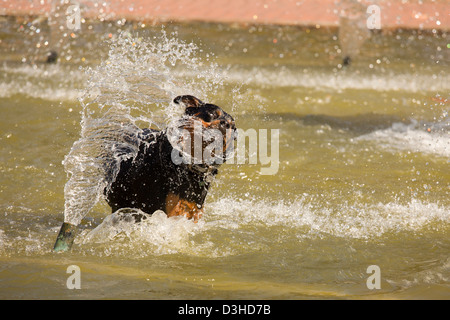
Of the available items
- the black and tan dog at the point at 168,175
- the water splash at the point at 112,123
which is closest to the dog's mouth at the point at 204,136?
the black and tan dog at the point at 168,175

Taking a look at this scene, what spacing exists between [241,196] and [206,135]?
6.41 feet

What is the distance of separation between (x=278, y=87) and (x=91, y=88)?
538cm

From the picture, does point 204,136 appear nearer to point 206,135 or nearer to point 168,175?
point 206,135

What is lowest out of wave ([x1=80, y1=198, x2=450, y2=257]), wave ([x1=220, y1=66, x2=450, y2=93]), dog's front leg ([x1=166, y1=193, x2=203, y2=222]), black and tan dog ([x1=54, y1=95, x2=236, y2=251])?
wave ([x1=80, y1=198, x2=450, y2=257])

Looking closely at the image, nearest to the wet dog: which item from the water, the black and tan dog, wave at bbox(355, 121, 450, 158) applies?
the black and tan dog

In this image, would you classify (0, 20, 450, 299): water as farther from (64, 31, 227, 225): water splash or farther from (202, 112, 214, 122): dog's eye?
(202, 112, 214, 122): dog's eye

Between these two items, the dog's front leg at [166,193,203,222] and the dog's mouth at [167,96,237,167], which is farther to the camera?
the dog's front leg at [166,193,203,222]

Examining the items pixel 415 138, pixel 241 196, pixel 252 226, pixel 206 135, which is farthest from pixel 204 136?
pixel 415 138

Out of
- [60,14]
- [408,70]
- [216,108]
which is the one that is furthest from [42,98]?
[408,70]

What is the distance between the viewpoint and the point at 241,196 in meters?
4.88

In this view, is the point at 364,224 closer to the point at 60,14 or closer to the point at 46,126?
the point at 46,126

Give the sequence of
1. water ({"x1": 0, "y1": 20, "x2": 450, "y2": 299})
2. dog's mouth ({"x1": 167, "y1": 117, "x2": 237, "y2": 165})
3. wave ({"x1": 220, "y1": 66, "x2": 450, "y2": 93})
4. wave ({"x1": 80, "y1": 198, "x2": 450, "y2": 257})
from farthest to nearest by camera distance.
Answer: wave ({"x1": 220, "y1": 66, "x2": 450, "y2": 93}), wave ({"x1": 80, "y1": 198, "x2": 450, "y2": 257}), water ({"x1": 0, "y1": 20, "x2": 450, "y2": 299}), dog's mouth ({"x1": 167, "y1": 117, "x2": 237, "y2": 165})

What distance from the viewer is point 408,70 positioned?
10266 millimetres

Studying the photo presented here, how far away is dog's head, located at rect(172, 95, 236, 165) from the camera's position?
9.78 ft
